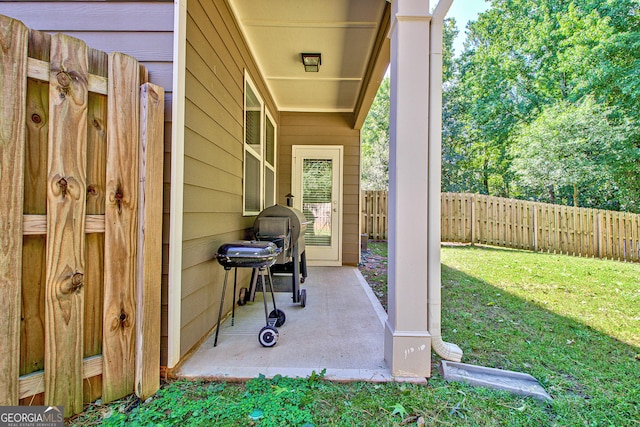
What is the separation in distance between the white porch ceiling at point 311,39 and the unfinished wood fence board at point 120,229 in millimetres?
1634

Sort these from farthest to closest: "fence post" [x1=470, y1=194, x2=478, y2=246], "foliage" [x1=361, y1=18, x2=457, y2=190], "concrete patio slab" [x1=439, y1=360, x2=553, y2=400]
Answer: "foliage" [x1=361, y1=18, x2=457, y2=190] < "fence post" [x1=470, y1=194, x2=478, y2=246] < "concrete patio slab" [x1=439, y1=360, x2=553, y2=400]

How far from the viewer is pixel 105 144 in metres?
1.46

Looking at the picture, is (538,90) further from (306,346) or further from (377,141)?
(306,346)

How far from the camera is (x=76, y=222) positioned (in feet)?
4.39

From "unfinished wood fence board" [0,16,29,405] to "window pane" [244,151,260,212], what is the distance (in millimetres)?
2027

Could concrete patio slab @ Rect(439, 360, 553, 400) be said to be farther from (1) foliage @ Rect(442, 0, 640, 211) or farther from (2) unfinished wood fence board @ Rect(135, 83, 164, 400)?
(1) foliage @ Rect(442, 0, 640, 211)

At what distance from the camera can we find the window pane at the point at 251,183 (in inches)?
129

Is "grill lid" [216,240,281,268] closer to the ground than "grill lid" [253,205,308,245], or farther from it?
closer to the ground

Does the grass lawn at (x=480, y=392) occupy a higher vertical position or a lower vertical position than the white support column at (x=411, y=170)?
lower

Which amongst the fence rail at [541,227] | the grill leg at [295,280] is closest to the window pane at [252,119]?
the grill leg at [295,280]

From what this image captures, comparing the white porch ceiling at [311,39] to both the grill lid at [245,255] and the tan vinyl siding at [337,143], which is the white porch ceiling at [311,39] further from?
the grill lid at [245,255]

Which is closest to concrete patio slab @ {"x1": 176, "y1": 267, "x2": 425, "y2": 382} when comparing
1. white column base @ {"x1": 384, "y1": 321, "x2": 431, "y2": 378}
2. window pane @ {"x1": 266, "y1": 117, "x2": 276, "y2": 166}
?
white column base @ {"x1": 384, "y1": 321, "x2": 431, "y2": 378}

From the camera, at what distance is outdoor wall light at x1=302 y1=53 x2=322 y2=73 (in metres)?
3.39
